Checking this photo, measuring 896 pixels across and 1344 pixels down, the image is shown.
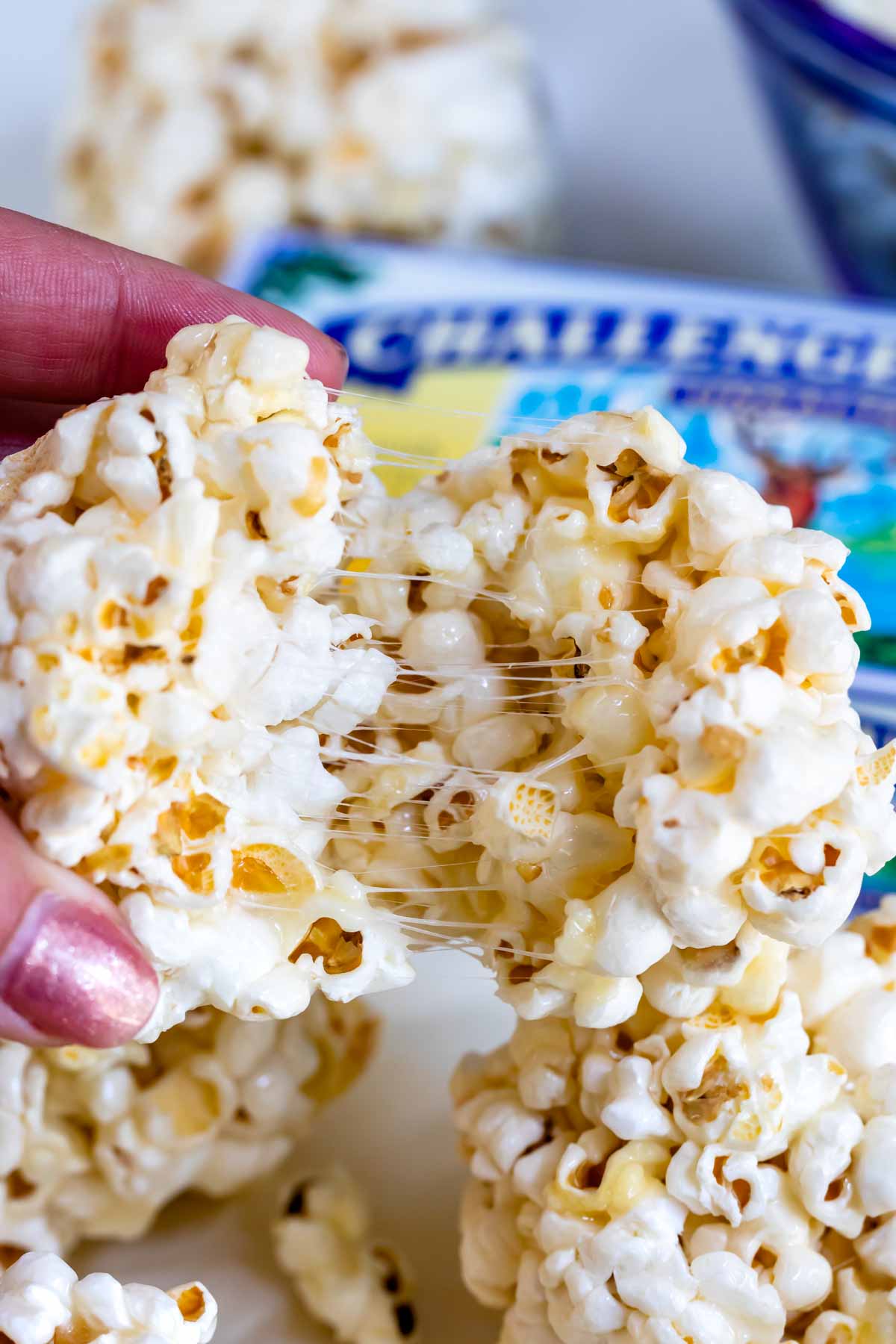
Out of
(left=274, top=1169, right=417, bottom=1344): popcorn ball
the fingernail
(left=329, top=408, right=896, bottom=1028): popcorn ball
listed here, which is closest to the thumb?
the fingernail

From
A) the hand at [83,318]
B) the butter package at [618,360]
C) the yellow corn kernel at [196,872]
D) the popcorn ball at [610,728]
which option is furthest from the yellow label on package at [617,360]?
the yellow corn kernel at [196,872]

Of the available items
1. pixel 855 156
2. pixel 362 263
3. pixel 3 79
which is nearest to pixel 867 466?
pixel 855 156

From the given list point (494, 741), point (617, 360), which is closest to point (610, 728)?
point (494, 741)

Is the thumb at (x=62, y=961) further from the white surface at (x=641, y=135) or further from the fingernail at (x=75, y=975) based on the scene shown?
the white surface at (x=641, y=135)

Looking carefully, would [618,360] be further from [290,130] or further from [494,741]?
[494,741]

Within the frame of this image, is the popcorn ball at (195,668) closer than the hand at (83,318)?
Yes

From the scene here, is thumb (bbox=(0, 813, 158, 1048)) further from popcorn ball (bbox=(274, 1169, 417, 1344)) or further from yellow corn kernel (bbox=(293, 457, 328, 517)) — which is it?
popcorn ball (bbox=(274, 1169, 417, 1344))
